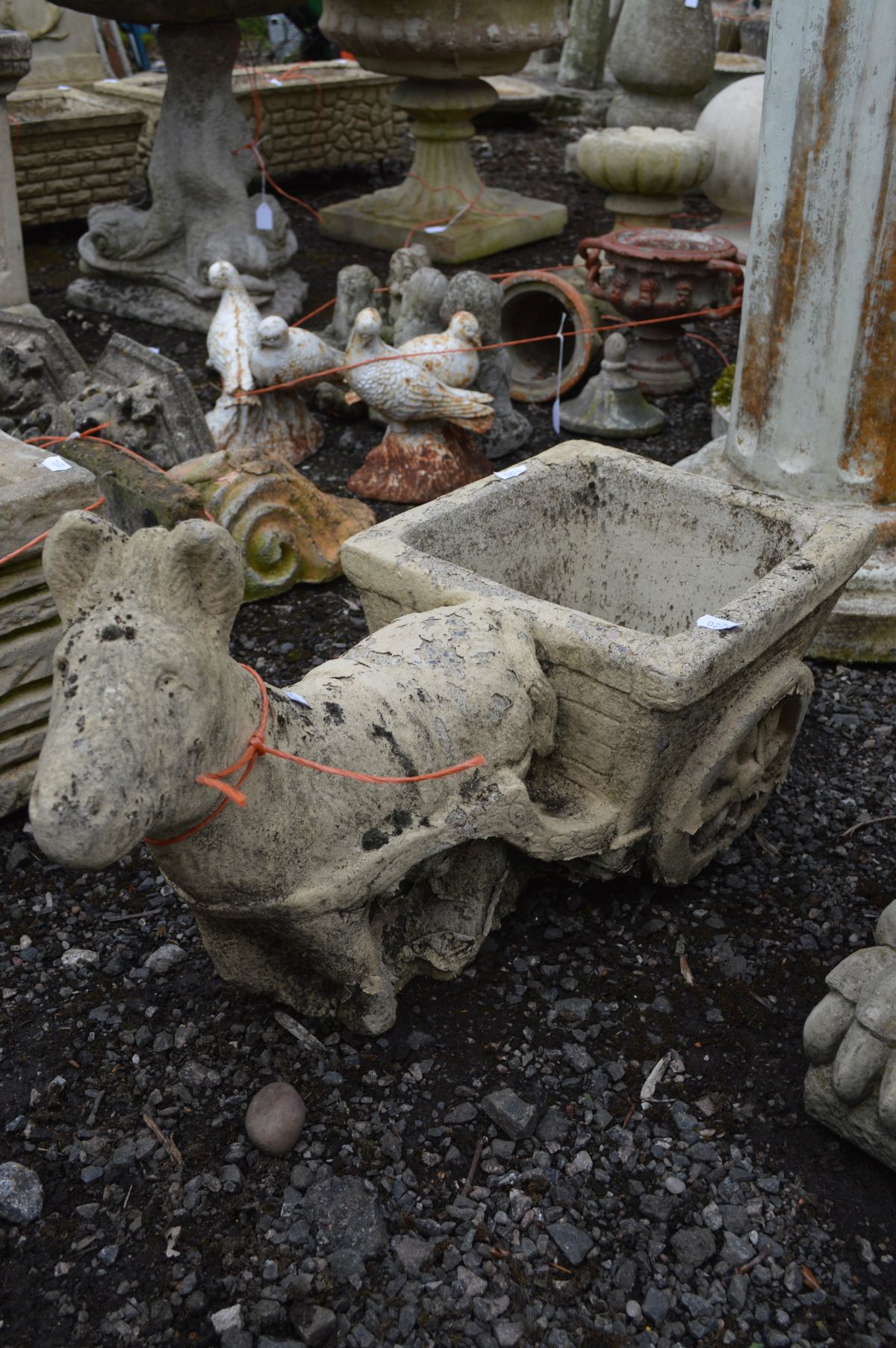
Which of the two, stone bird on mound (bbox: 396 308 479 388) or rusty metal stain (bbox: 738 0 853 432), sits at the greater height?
rusty metal stain (bbox: 738 0 853 432)

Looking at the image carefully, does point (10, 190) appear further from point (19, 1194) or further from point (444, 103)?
point (19, 1194)

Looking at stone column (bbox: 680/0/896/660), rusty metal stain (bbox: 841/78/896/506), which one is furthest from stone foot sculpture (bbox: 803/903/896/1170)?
rusty metal stain (bbox: 841/78/896/506)

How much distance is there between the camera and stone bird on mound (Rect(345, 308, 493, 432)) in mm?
4293

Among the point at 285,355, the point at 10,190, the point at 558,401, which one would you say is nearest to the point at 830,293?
the point at 558,401

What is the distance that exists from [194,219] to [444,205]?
5.08 feet

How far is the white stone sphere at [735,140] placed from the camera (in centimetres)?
612

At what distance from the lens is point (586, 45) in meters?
9.71

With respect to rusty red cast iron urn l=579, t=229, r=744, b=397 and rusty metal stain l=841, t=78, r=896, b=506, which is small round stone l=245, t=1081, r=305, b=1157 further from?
rusty red cast iron urn l=579, t=229, r=744, b=397

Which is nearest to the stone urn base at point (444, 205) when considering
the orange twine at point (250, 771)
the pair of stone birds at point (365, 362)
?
the pair of stone birds at point (365, 362)

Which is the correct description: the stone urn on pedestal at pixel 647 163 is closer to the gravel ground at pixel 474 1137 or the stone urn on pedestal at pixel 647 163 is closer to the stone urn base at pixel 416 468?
the stone urn base at pixel 416 468

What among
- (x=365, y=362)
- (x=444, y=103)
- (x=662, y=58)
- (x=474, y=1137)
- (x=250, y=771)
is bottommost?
(x=474, y=1137)

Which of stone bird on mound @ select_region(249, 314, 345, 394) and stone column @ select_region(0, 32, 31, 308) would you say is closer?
stone bird on mound @ select_region(249, 314, 345, 394)

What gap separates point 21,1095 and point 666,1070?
1.24 m

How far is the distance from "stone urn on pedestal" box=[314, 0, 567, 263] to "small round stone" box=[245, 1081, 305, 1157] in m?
5.29
